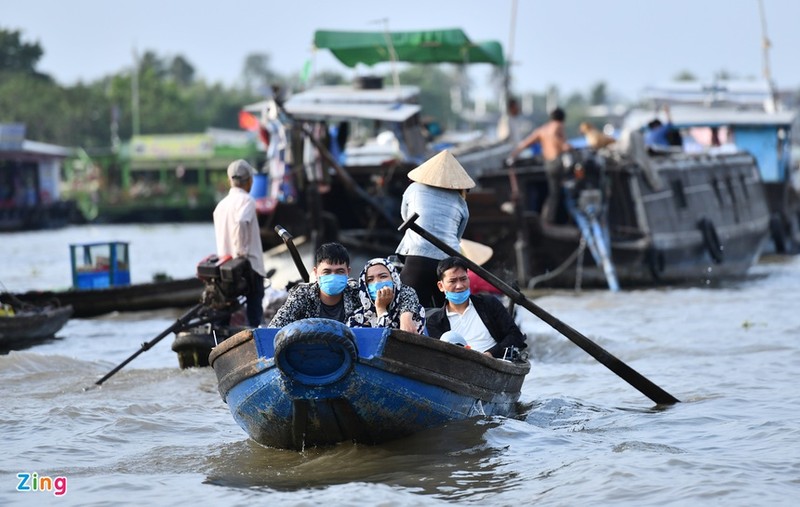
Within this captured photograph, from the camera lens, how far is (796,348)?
12516mm

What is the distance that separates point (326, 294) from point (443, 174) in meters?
1.92

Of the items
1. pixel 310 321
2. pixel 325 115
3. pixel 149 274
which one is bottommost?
pixel 149 274

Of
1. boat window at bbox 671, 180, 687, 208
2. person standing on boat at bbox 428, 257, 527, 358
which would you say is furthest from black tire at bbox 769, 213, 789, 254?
person standing on boat at bbox 428, 257, 527, 358

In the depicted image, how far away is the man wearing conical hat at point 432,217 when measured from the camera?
877 centimetres

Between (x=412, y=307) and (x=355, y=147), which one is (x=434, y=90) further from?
(x=412, y=307)

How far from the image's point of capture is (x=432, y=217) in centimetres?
896

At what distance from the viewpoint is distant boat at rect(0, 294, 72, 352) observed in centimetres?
1269

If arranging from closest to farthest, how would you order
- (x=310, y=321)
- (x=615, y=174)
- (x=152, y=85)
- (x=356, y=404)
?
(x=310, y=321), (x=356, y=404), (x=615, y=174), (x=152, y=85)

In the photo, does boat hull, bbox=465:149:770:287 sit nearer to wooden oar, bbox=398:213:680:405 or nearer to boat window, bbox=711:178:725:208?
boat window, bbox=711:178:725:208

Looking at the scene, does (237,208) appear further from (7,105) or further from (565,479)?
(7,105)

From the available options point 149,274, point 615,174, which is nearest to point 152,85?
point 149,274

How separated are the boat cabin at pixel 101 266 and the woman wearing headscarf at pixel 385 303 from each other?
8864 millimetres

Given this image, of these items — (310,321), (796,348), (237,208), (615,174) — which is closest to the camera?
(310,321)

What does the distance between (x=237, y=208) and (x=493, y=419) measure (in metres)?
3.10
